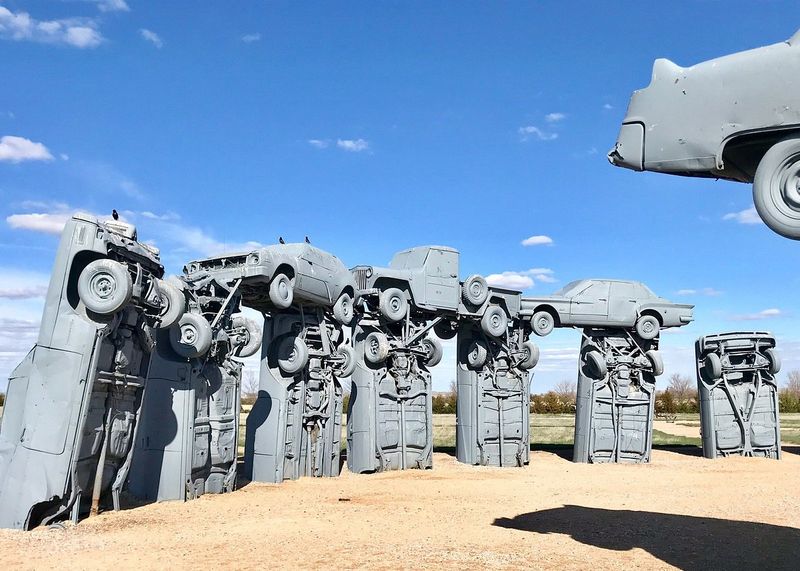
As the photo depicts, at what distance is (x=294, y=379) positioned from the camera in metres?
18.0

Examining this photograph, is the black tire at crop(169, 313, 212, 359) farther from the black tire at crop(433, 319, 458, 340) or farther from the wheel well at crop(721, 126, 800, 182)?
the wheel well at crop(721, 126, 800, 182)

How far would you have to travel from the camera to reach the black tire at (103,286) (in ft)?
37.1

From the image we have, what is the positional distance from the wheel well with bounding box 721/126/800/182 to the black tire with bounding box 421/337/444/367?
1403 centimetres

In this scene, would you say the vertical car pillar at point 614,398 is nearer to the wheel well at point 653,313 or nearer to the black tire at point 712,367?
the wheel well at point 653,313

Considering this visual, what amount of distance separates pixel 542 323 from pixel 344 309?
7.68 m

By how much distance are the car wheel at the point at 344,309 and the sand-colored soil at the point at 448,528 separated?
13.8ft

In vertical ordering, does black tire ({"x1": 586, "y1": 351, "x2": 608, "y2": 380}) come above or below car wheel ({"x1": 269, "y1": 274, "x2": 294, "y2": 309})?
below

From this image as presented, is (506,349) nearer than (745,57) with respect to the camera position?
No

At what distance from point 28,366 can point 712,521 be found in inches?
484

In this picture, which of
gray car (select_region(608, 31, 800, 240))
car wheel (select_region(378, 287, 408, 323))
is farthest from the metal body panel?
gray car (select_region(608, 31, 800, 240))

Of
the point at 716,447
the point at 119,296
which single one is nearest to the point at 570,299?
the point at 716,447

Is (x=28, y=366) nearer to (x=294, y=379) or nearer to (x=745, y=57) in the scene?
(x=294, y=379)

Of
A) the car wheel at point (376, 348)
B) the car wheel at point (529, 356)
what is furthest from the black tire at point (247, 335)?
the car wheel at point (529, 356)

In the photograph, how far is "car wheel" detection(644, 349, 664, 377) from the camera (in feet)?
77.7
